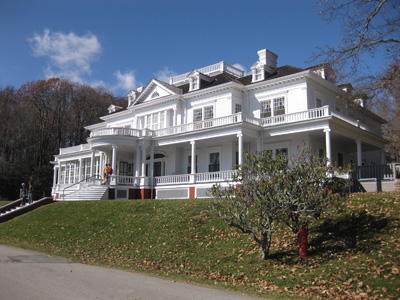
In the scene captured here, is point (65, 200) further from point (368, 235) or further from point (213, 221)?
point (368, 235)

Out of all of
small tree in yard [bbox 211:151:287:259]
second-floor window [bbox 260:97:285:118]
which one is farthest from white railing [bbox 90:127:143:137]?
small tree in yard [bbox 211:151:287:259]

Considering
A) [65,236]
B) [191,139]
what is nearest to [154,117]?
[191,139]

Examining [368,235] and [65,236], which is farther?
[65,236]

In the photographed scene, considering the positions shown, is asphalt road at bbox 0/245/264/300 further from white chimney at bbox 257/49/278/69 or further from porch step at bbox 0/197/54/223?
white chimney at bbox 257/49/278/69

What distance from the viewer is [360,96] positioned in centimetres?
1614

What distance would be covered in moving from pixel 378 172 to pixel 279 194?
1265cm

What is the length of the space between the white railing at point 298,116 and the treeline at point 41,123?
3372 centimetres

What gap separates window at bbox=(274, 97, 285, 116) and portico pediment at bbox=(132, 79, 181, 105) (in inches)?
362

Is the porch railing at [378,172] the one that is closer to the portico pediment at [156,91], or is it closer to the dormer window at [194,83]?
the dormer window at [194,83]

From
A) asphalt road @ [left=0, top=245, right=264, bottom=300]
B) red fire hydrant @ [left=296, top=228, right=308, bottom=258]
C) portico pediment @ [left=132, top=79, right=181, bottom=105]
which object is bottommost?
asphalt road @ [left=0, top=245, right=264, bottom=300]

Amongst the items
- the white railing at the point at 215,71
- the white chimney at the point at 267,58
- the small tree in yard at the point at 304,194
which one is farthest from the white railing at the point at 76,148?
the small tree in yard at the point at 304,194

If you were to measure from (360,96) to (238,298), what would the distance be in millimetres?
11351

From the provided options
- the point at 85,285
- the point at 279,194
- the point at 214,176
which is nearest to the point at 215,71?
the point at 214,176

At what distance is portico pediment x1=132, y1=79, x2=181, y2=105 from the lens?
108ft
